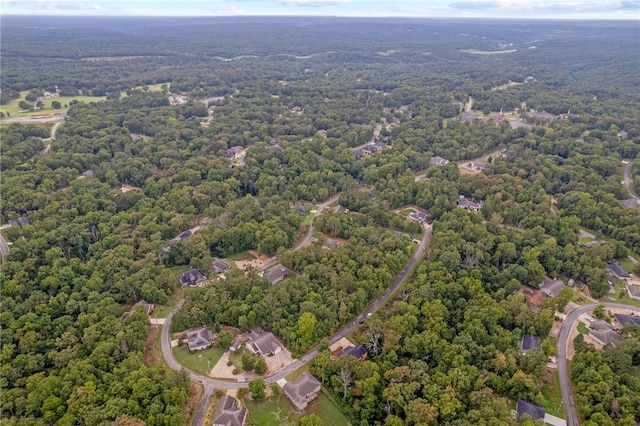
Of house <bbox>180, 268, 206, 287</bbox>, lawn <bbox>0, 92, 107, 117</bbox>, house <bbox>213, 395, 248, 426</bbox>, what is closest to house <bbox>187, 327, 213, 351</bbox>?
house <bbox>213, 395, 248, 426</bbox>

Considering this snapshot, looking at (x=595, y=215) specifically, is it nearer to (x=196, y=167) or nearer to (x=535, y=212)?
(x=535, y=212)

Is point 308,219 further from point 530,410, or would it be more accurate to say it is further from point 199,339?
point 530,410

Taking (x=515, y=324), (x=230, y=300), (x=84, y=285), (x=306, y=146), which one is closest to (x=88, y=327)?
(x=84, y=285)

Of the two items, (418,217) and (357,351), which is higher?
(418,217)

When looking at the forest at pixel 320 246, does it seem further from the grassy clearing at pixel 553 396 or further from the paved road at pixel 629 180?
the paved road at pixel 629 180

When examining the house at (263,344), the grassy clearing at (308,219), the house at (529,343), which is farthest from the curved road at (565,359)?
the grassy clearing at (308,219)

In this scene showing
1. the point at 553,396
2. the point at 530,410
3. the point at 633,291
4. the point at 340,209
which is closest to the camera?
the point at 530,410

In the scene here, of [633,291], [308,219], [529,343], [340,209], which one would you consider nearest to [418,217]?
[340,209]
